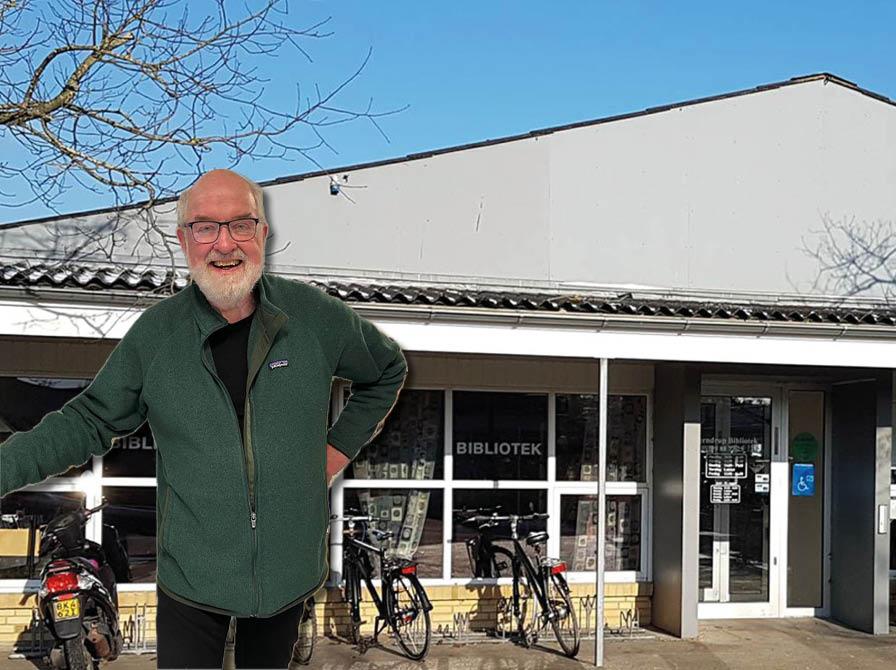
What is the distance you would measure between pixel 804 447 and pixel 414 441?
3.62 metres

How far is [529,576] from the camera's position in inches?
341

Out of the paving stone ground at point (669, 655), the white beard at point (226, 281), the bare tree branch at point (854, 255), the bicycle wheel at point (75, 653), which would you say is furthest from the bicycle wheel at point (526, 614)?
the white beard at point (226, 281)

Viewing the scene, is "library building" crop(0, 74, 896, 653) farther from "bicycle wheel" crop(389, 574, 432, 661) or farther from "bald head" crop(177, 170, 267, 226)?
"bald head" crop(177, 170, 267, 226)

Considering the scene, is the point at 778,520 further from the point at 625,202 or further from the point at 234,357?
the point at 234,357

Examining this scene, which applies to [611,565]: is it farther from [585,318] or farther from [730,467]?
[585,318]

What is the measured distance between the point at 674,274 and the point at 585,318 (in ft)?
12.2

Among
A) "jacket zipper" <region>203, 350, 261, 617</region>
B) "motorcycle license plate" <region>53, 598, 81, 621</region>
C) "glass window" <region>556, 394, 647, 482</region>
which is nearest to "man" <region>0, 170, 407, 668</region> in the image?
"jacket zipper" <region>203, 350, 261, 617</region>

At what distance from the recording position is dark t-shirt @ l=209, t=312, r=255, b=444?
2084mm

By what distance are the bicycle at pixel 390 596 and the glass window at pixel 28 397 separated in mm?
2176

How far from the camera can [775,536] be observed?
10070 mm

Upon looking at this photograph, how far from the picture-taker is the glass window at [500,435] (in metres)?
9.43

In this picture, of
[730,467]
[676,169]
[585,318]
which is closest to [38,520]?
[585,318]

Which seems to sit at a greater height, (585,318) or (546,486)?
(585,318)

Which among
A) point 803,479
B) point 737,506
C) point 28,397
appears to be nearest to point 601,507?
point 737,506
